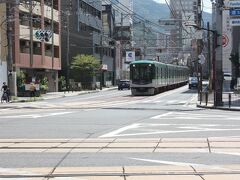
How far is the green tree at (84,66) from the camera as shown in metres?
86.5

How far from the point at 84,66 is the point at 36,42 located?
644 inches

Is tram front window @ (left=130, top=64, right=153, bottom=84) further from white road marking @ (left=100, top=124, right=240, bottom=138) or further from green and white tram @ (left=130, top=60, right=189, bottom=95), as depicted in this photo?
white road marking @ (left=100, top=124, right=240, bottom=138)

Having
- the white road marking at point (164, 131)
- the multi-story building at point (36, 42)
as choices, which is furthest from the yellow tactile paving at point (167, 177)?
the multi-story building at point (36, 42)

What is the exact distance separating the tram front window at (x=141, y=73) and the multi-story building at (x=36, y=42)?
10.2m

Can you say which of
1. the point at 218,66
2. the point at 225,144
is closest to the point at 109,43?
the point at 218,66

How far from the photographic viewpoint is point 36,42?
71.2m

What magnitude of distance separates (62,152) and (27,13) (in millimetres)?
55529

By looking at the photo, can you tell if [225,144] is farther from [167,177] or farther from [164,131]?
[167,177]

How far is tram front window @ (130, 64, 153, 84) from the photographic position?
56281mm

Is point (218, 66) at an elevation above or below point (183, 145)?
above

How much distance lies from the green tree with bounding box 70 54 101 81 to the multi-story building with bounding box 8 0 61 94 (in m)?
6.27

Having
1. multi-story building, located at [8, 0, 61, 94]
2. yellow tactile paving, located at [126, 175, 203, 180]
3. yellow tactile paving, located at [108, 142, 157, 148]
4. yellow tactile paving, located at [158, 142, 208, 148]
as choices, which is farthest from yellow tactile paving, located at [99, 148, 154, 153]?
multi-story building, located at [8, 0, 61, 94]

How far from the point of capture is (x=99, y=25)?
357 ft

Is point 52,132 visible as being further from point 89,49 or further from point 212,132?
point 89,49
